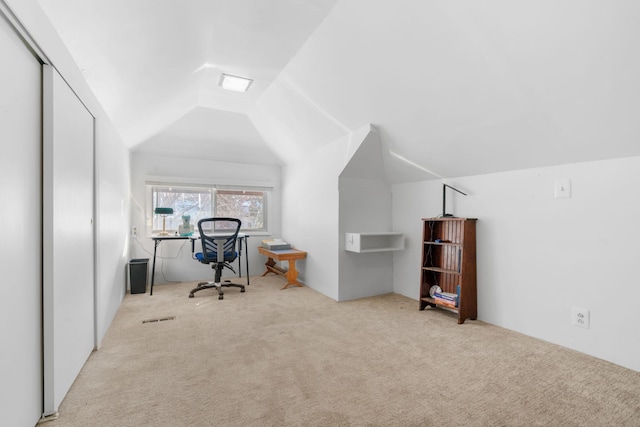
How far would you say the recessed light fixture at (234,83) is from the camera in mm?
3295

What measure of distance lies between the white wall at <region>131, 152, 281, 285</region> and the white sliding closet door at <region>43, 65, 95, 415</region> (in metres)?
2.45

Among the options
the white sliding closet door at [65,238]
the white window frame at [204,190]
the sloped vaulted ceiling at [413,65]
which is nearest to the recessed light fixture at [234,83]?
the sloped vaulted ceiling at [413,65]

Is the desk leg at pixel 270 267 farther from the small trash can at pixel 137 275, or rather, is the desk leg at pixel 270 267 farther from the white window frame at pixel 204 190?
the small trash can at pixel 137 275

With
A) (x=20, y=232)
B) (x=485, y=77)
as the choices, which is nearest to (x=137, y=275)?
(x=20, y=232)

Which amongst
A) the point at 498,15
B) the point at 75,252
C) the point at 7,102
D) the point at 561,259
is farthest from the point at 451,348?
the point at 7,102

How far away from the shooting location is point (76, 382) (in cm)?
190

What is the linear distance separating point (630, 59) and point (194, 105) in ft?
13.6

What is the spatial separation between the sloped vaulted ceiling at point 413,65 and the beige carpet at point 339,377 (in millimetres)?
1553

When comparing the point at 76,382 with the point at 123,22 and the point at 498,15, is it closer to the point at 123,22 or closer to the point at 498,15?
the point at 123,22

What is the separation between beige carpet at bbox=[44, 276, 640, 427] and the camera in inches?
63.1

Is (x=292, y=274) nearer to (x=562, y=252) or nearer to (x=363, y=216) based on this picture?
(x=363, y=216)

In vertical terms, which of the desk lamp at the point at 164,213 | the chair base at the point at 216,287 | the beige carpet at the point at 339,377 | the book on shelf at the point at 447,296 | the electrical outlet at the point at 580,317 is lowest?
the beige carpet at the point at 339,377

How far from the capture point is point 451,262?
333 cm

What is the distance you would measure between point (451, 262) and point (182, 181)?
13.1ft
